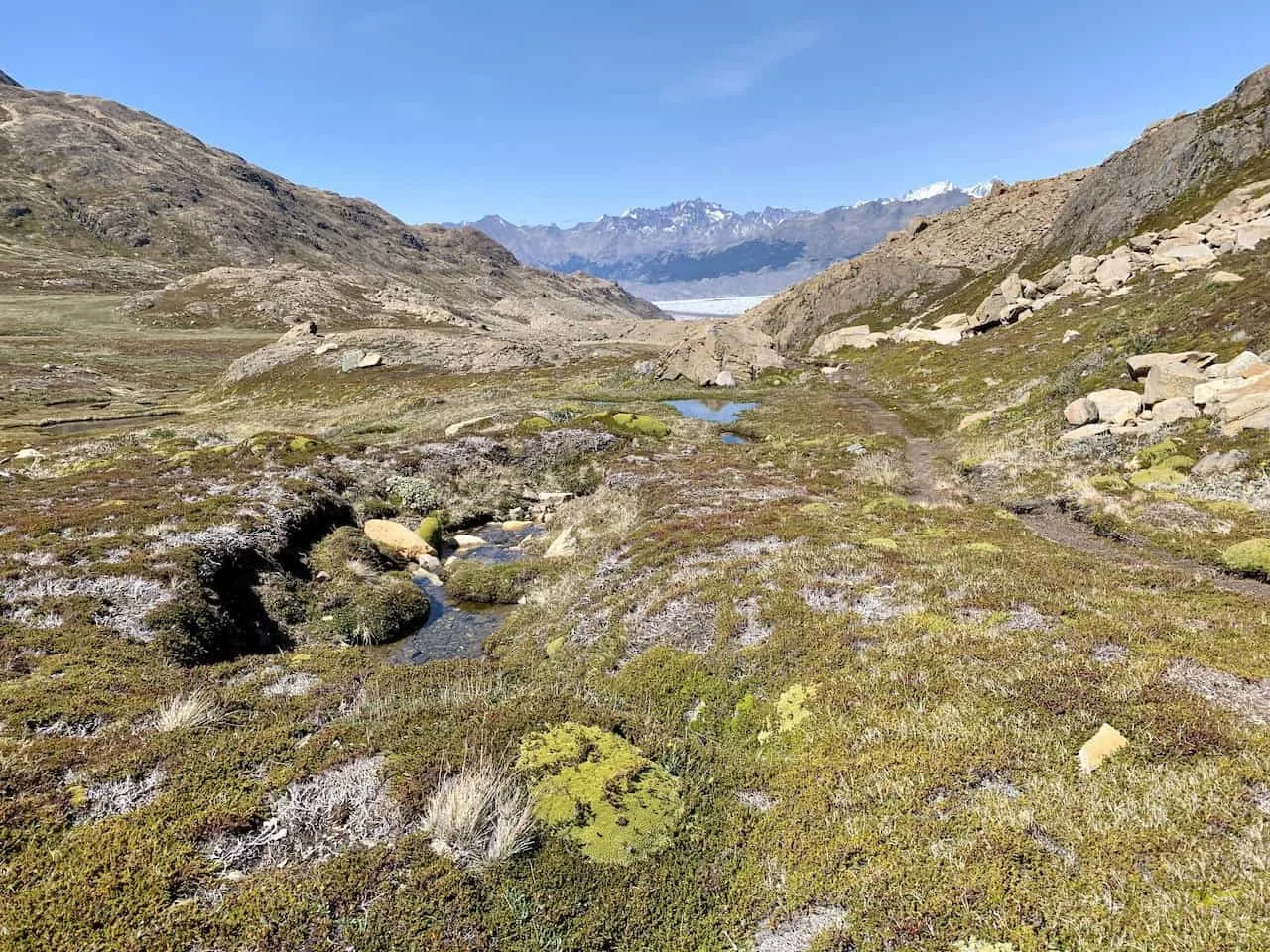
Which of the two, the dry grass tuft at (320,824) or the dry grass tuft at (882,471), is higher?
the dry grass tuft at (320,824)

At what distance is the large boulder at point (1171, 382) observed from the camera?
90.3ft

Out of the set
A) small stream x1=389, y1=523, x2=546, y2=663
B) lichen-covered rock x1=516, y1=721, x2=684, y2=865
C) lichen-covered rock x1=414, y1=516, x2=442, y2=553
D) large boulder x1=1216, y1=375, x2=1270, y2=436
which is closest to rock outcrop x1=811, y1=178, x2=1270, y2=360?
large boulder x1=1216, y1=375, x2=1270, y2=436

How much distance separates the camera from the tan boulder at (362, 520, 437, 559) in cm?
2531

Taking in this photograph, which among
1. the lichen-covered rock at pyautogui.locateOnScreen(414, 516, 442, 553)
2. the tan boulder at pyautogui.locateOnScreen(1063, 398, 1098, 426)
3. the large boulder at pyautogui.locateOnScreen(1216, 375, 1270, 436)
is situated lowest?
the lichen-covered rock at pyautogui.locateOnScreen(414, 516, 442, 553)

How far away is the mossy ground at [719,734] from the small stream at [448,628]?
1.09 m

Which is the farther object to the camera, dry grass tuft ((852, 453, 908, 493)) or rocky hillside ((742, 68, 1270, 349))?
rocky hillside ((742, 68, 1270, 349))

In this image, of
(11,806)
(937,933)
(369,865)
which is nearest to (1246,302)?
(937,933)

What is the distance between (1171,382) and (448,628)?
34.1 meters

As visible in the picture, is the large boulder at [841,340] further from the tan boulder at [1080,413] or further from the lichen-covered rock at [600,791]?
the lichen-covered rock at [600,791]

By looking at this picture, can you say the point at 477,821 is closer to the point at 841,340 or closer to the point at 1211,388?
the point at 1211,388

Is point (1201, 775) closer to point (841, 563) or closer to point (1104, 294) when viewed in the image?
point (841, 563)

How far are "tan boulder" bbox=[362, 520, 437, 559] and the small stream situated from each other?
7.47 ft

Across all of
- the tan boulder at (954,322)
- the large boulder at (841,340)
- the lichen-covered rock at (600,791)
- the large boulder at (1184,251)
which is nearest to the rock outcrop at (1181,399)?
the lichen-covered rock at (600,791)

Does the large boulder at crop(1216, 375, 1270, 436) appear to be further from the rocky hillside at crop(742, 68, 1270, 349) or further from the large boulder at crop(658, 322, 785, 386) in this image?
the rocky hillside at crop(742, 68, 1270, 349)
